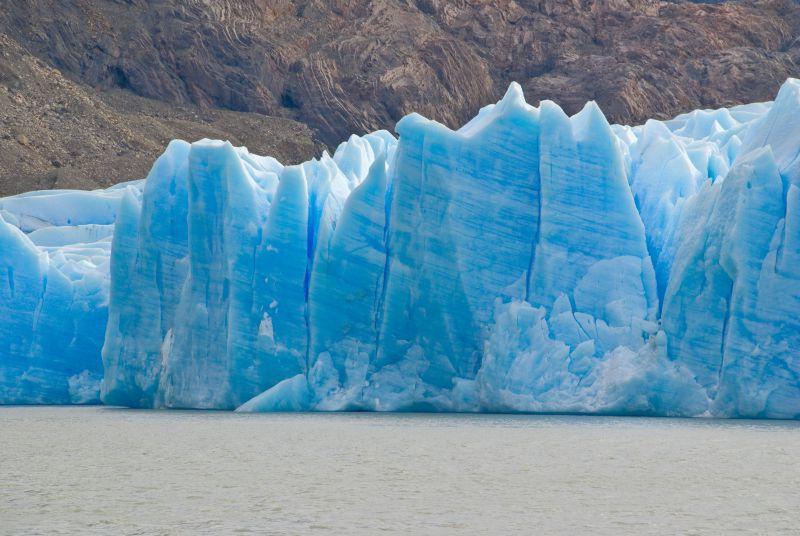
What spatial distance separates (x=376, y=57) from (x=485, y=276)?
1686 inches

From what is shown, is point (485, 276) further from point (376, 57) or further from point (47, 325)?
point (376, 57)

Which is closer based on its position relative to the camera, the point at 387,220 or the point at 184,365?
the point at 387,220

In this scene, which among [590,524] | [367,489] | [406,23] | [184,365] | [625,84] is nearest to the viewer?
[590,524]

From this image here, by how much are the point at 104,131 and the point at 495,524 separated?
45577mm

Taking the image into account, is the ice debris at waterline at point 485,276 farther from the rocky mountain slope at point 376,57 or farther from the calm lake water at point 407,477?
the rocky mountain slope at point 376,57

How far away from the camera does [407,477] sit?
10898 mm

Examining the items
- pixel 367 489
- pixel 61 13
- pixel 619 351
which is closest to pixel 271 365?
pixel 619 351

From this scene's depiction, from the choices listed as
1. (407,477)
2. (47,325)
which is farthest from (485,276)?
(47,325)

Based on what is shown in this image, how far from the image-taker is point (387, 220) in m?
18.6

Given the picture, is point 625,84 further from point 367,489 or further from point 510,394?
point 367,489

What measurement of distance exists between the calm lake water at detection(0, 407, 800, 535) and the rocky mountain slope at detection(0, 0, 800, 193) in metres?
40.9

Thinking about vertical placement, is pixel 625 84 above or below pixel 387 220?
above

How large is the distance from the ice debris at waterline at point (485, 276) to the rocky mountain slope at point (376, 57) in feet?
116

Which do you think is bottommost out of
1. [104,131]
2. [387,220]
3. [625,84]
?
[387,220]
